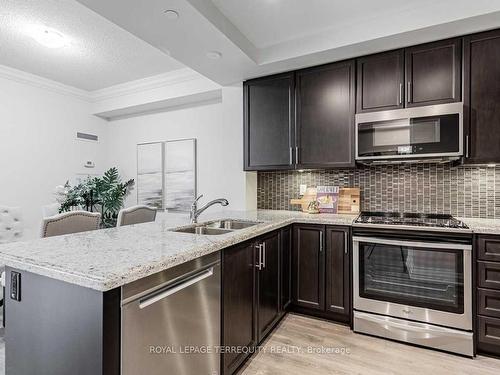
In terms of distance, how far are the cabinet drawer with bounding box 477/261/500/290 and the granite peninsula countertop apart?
5.43 feet

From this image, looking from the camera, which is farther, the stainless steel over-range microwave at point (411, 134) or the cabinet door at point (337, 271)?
the cabinet door at point (337, 271)

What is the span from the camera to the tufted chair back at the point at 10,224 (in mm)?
2822

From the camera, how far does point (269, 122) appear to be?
305cm

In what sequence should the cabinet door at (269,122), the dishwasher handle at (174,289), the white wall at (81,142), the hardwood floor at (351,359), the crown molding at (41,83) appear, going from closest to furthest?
the dishwasher handle at (174,289) → the hardwood floor at (351,359) → the cabinet door at (269,122) → the white wall at (81,142) → the crown molding at (41,83)

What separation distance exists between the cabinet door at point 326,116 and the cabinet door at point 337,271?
724 mm

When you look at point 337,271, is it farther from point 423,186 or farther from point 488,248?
point 423,186

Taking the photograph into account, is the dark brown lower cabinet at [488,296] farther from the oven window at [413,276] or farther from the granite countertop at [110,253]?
the granite countertop at [110,253]

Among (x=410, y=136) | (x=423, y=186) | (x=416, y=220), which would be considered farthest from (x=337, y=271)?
(x=410, y=136)

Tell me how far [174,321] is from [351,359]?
1.43 m

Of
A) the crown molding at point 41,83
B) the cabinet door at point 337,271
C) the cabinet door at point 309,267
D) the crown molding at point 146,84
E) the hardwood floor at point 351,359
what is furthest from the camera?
the crown molding at point 146,84

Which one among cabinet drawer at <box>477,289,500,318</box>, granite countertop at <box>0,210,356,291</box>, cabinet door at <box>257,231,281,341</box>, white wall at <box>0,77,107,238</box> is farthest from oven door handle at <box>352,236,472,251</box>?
white wall at <box>0,77,107,238</box>

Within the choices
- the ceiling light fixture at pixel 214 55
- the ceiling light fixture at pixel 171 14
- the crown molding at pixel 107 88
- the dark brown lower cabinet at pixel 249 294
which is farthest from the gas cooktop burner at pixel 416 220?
the crown molding at pixel 107 88

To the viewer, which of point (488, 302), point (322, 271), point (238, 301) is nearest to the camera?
point (238, 301)

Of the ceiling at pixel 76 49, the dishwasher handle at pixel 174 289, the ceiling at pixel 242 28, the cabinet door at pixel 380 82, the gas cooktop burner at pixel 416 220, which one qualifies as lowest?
the dishwasher handle at pixel 174 289
